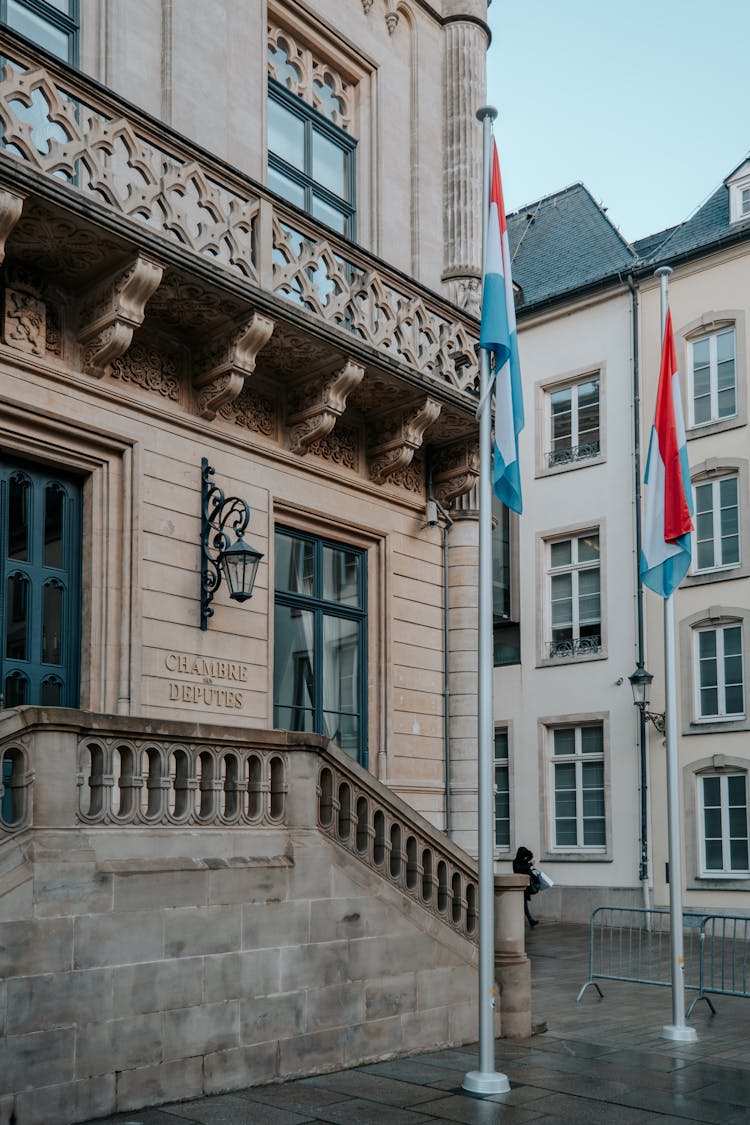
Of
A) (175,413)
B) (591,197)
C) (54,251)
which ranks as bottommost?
(175,413)

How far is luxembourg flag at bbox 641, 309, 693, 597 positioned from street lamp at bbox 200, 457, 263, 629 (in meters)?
3.66

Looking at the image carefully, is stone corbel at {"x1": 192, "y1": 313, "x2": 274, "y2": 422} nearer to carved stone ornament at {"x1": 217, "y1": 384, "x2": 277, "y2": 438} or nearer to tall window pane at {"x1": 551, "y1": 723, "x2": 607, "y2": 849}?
carved stone ornament at {"x1": 217, "y1": 384, "x2": 277, "y2": 438}

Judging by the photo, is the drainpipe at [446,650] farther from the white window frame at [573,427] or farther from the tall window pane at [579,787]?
the white window frame at [573,427]

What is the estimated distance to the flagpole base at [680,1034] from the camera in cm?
1116

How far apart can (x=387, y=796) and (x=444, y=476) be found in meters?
5.57

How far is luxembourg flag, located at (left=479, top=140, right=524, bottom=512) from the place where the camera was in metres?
9.84

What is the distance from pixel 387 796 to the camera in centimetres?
1030

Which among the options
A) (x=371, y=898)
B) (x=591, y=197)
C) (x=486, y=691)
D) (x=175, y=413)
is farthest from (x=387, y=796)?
(x=591, y=197)

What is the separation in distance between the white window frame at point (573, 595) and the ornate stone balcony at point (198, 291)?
1241 cm

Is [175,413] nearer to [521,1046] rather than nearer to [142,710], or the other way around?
[142,710]

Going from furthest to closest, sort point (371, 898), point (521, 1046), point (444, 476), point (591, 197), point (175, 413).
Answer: point (591, 197), point (444, 476), point (175, 413), point (521, 1046), point (371, 898)

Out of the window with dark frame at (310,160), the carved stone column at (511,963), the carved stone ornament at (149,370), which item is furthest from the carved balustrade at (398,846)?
the window with dark frame at (310,160)

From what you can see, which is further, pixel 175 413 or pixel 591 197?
pixel 591 197

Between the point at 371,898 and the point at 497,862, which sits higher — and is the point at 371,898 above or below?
above
